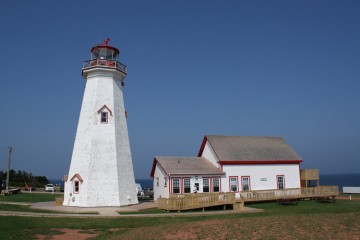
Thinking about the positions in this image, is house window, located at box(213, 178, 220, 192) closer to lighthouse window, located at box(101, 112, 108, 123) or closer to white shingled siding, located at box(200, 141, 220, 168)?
white shingled siding, located at box(200, 141, 220, 168)

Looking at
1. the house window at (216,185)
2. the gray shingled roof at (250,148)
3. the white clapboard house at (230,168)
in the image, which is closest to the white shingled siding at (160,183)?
the white clapboard house at (230,168)

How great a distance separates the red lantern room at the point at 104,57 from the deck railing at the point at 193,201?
11.6 meters

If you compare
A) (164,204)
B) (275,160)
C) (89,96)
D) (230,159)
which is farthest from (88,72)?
(275,160)

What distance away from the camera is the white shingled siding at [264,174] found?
30.6 m

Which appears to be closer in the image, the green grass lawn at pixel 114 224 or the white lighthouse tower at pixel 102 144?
the green grass lawn at pixel 114 224

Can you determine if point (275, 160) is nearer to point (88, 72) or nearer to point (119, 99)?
point (119, 99)

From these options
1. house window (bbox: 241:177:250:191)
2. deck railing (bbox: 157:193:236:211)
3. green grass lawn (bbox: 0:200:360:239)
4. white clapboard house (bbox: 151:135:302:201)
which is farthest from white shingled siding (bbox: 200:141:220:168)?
green grass lawn (bbox: 0:200:360:239)

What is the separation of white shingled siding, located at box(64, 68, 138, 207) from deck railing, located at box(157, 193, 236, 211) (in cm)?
397

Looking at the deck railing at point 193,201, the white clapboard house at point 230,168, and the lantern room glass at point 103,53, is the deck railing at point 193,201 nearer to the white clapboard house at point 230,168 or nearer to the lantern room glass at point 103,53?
the white clapboard house at point 230,168

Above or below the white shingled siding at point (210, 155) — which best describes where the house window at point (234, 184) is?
below

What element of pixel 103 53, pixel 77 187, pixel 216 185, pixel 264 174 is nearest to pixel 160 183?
pixel 216 185

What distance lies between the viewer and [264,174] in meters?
31.8

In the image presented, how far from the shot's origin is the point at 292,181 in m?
32.8

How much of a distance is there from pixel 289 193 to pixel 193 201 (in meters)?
11.0
